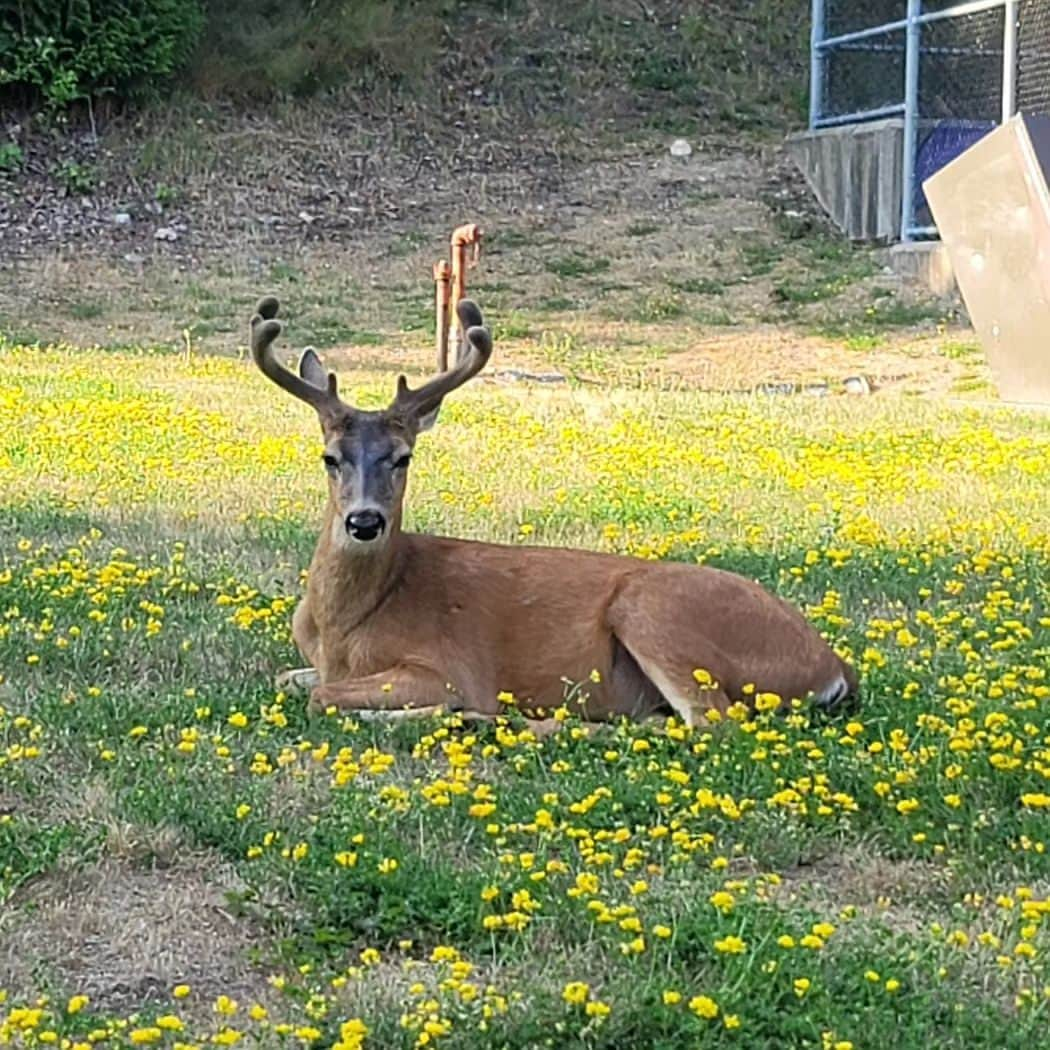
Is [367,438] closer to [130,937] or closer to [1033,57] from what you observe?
[130,937]

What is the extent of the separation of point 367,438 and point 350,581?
0.43m

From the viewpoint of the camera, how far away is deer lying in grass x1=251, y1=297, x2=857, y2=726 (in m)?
6.00

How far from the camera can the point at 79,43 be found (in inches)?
914

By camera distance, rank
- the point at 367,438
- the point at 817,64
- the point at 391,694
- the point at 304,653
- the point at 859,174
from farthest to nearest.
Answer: the point at 817,64, the point at 859,174, the point at 304,653, the point at 367,438, the point at 391,694

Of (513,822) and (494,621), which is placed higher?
(494,621)

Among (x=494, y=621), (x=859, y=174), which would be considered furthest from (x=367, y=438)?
(x=859, y=174)

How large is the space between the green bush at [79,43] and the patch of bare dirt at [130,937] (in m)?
19.7

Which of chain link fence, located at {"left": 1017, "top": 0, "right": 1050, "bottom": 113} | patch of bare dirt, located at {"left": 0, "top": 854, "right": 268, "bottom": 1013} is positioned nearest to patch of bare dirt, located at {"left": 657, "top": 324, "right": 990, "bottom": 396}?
chain link fence, located at {"left": 1017, "top": 0, "right": 1050, "bottom": 113}

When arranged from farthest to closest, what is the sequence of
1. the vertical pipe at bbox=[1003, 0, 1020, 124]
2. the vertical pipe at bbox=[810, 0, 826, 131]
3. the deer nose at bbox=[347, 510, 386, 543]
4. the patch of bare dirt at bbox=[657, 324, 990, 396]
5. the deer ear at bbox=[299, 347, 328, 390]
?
1. the vertical pipe at bbox=[810, 0, 826, 131]
2. the vertical pipe at bbox=[1003, 0, 1020, 124]
3. the patch of bare dirt at bbox=[657, 324, 990, 396]
4. the deer ear at bbox=[299, 347, 328, 390]
5. the deer nose at bbox=[347, 510, 386, 543]

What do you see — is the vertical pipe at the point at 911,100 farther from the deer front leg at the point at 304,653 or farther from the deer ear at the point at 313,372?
the deer front leg at the point at 304,653

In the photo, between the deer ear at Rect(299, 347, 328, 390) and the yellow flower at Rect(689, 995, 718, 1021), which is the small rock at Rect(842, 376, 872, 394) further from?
the yellow flower at Rect(689, 995, 718, 1021)

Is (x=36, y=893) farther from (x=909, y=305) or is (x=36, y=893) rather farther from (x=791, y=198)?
(x=791, y=198)

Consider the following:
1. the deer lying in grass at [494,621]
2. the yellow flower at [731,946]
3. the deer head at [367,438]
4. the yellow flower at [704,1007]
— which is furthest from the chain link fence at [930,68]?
the yellow flower at [704,1007]

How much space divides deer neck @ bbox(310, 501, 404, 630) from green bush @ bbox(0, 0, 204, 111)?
58.5ft
